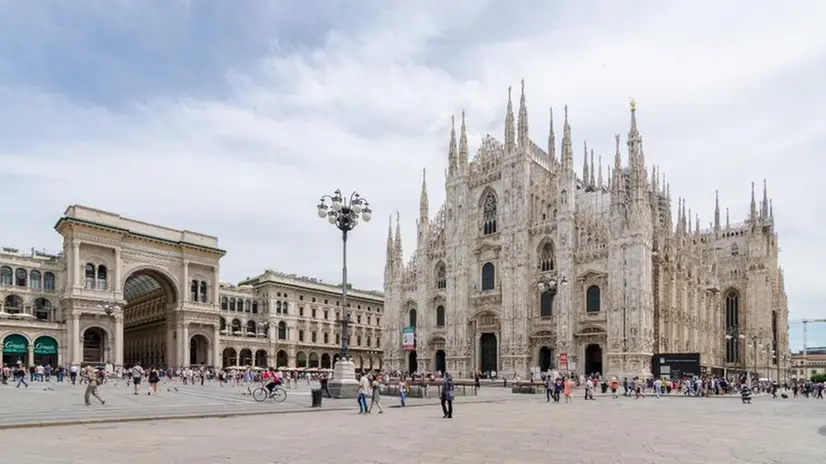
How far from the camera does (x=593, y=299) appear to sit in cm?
5481

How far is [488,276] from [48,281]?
1593 inches

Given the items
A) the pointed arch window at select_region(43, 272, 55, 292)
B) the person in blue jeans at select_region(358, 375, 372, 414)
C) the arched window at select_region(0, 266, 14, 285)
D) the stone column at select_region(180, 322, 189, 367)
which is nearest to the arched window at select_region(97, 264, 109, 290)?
the pointed arch window at select_region(43, 272, 55, 292)

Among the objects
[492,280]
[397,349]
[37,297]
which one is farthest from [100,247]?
[492,280]

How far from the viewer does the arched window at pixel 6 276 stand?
62.2 m

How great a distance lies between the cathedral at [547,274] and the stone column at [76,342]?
90.3 feet

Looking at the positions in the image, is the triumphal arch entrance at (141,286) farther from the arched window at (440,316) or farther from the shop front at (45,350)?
the arched window at (440,316)

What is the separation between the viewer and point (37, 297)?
63.5 meters

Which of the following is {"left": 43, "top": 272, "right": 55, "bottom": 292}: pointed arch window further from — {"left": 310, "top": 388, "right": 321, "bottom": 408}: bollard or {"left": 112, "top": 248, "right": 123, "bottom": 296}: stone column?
{"left": 310, "top": 388, "right": 321, "bottom": 408}: bollard

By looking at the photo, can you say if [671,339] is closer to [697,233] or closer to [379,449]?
[697,233]

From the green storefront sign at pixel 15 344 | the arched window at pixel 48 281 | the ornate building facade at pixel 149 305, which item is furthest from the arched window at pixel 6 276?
the green storefront sign at pixel 15 344

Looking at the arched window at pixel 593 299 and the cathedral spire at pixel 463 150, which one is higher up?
the cathedral spire at pixel 463 150

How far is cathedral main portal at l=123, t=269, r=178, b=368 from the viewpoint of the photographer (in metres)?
70.0

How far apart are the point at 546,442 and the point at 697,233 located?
69.6m

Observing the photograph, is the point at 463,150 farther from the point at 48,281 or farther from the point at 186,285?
the point at 48,281
